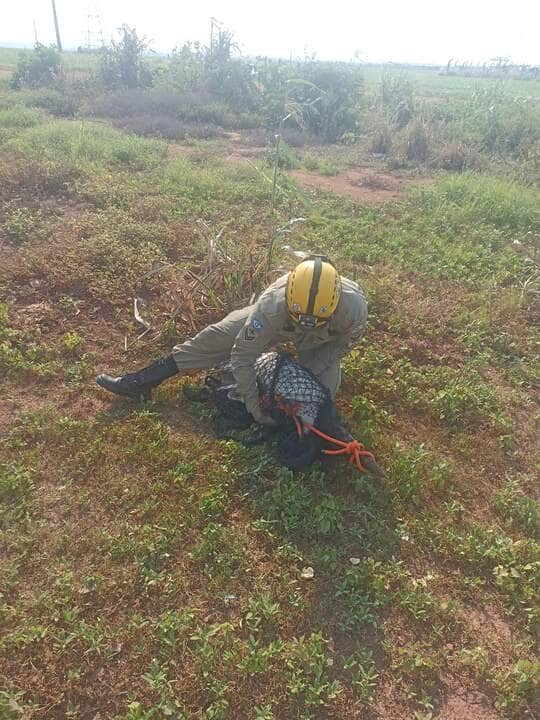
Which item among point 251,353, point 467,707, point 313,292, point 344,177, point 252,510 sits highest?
point 313,292

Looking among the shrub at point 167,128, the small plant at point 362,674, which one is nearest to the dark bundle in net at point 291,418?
the small plant at point 362,674

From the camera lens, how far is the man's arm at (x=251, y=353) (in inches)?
134

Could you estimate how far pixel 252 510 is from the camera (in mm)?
3174

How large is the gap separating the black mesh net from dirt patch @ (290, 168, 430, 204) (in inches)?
211

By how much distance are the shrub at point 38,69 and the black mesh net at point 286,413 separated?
15414 mm

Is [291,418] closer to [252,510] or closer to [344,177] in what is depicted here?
[252,510]

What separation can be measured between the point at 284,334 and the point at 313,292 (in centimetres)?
66

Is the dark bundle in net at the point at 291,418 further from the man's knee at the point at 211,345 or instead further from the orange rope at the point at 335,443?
the man's knee at the point at 211,345

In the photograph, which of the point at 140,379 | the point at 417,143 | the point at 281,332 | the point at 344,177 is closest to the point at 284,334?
the point at 281,332

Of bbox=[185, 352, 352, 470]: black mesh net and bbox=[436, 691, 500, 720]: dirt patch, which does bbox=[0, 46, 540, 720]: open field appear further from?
bbox=[185, 352, 352, 470]: black mesh net

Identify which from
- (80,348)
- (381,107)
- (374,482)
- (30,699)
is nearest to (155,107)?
(381,107)

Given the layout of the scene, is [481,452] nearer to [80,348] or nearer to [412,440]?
[412,440]

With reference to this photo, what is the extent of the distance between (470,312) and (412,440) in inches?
78.6

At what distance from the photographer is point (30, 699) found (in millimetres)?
2279
